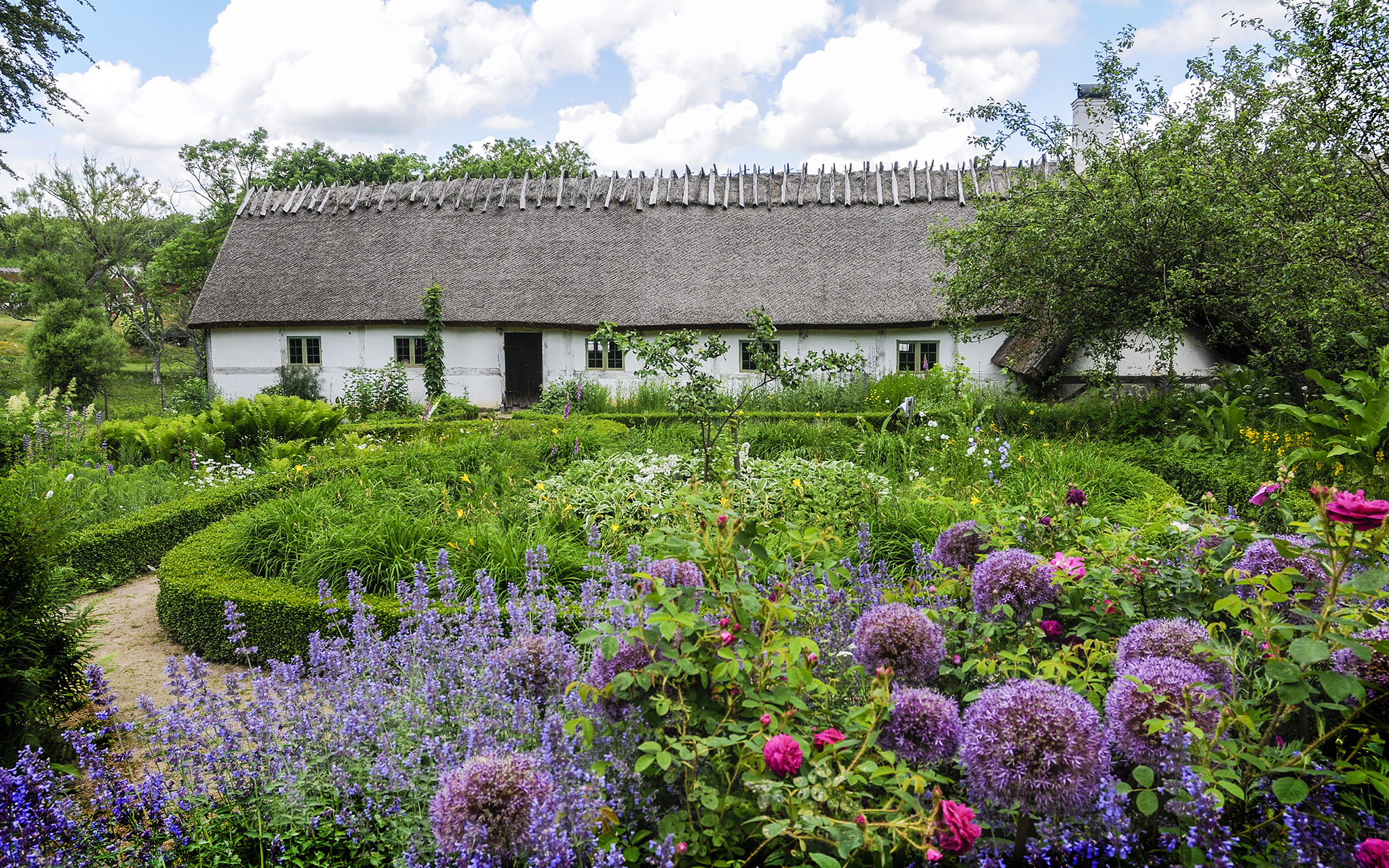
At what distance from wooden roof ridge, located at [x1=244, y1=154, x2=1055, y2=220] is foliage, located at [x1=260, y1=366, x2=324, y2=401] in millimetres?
4457

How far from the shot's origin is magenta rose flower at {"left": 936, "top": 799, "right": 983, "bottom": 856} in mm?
1370

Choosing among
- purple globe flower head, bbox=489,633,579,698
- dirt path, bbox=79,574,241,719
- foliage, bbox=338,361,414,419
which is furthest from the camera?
foliage, bbox=338,361,414,419

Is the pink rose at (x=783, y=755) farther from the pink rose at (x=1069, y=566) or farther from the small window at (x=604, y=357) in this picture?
the small window at (x=604, y=357)

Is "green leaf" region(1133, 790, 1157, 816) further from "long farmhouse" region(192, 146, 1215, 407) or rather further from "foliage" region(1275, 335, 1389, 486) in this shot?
"long farmhouse" region(192, 146, 1215, 407)

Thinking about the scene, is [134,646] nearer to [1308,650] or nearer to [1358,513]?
[1308,650]

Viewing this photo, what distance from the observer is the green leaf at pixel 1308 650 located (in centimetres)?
144

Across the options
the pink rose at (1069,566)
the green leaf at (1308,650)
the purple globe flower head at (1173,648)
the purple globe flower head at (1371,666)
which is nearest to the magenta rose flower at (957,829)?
the purple globe flower head at (1173,648)

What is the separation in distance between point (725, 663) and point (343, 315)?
63.3 ft

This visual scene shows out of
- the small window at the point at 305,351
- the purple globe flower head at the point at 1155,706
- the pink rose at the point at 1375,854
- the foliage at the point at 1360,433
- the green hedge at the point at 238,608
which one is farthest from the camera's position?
the small window at the point at 305,351

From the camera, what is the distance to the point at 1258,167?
877 cm

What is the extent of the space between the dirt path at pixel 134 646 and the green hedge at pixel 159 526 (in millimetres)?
204

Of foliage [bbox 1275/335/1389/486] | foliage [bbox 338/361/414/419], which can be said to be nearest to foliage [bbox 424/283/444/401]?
foliage [bbox 338/361/414/419]

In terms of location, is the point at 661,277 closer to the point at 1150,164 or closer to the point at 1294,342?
the point at 1150,164

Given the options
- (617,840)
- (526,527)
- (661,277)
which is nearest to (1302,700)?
(617,840)
